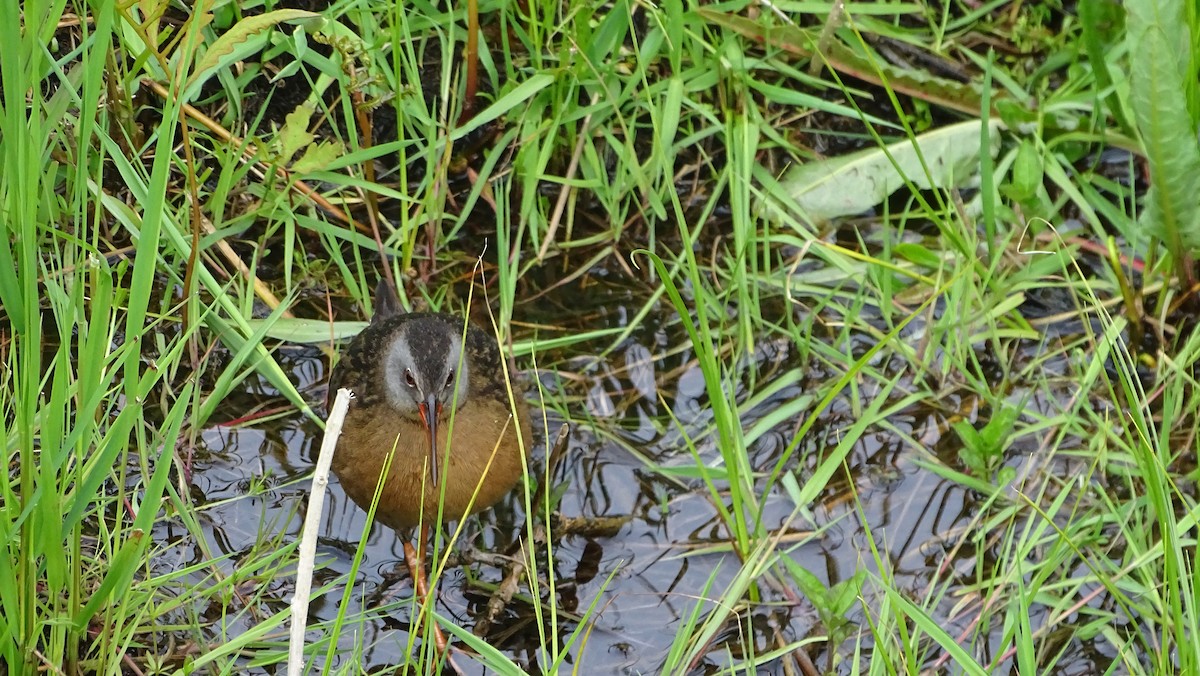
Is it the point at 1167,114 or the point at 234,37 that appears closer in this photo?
the point at 234,37

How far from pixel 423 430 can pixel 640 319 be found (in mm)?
962

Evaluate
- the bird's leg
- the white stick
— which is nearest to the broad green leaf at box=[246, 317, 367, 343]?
the bird's leg

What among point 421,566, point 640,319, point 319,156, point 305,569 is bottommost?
point 421,566

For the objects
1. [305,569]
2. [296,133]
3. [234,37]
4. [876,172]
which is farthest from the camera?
[876,172]

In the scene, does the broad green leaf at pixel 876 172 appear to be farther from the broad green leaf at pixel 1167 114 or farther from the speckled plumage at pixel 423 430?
the speckled plumage at pixel 423 430

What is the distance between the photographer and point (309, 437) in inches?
153

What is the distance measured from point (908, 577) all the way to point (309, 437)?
1.63 meters

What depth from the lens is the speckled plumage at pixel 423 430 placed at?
11.6 feet

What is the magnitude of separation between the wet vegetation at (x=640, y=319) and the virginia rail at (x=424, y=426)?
0.17 meters

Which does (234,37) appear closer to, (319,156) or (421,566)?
(319,156)

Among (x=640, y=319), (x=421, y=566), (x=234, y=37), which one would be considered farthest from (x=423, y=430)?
(x=234, y=37)

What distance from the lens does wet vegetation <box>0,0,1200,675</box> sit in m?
3.04

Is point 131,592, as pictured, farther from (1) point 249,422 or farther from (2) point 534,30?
(2) point 534,30

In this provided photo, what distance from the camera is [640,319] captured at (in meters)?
4.35
